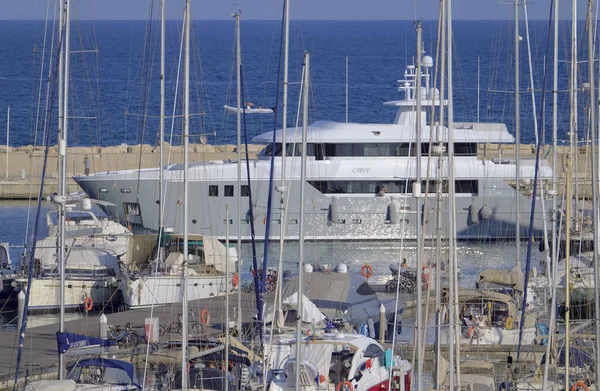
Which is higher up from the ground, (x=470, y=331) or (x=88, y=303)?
(x=88, y=303)

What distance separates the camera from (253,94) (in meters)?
97.7

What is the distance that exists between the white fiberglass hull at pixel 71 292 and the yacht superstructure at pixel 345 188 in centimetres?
669

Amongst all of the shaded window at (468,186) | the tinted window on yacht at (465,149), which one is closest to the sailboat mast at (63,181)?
the tinted window on yacht at (465,149)

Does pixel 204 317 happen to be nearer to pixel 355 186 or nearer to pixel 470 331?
pixel 470 331

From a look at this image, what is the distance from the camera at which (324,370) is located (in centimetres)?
2108

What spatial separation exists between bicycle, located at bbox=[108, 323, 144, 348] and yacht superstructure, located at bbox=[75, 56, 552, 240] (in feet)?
37.0

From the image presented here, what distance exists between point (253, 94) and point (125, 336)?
243 ft

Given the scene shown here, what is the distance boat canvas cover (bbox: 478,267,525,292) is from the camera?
92.0ft

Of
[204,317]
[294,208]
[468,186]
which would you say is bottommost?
[204,317]

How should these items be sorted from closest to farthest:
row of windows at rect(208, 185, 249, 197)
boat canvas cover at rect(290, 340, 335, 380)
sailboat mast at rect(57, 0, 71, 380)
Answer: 1. sailboat mast at rect(57, 0, 71, 380)
2. boat canvas cover at rect(290, 340, 335, 380)
3. row of windows at rect(208, 185, 249, 197)

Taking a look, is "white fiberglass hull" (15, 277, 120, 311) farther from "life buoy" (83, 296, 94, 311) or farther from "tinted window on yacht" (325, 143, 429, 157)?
"tinted window on yacht" (325, 143, 429, 157)

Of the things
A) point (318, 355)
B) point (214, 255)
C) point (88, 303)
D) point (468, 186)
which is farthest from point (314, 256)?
point (318, 355)

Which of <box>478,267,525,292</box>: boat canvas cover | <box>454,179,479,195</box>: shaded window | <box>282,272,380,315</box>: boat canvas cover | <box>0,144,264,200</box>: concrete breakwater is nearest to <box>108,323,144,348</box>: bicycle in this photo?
<box>282,272,380,315</box>: boat canvas cover

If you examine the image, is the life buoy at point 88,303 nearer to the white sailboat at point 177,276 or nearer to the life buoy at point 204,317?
the white sailboat at point 177,276
